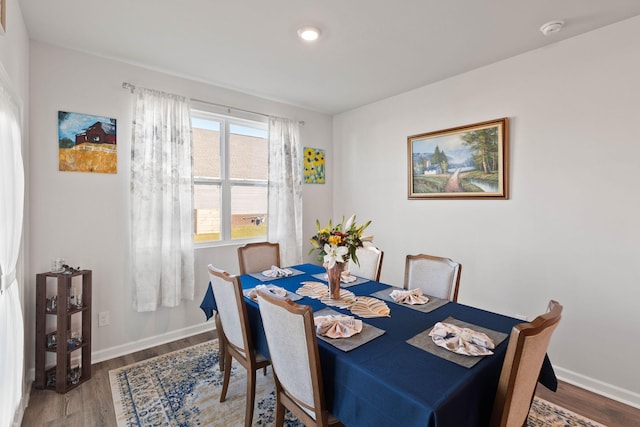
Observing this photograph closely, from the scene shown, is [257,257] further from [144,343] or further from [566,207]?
[566,207]

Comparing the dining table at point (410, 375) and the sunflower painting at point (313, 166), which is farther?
the sunflower painting at point (313, 166)

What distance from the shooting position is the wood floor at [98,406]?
1.99m

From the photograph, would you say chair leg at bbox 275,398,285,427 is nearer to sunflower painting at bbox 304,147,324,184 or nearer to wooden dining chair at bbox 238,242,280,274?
wooden dining chair at bbox 238,242,280,274

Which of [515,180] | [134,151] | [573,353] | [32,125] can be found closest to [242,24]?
[134,151]

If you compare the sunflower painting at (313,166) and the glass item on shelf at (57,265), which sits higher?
the sunflower painting at (313,166)

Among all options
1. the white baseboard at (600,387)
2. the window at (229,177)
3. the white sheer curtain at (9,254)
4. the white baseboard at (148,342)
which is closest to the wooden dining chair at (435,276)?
the white baseboard at (600,387)

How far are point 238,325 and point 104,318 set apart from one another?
169cm

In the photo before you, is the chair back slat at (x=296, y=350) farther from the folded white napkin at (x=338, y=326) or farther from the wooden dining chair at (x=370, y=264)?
the wooden dining chair at (x=370, y=264)

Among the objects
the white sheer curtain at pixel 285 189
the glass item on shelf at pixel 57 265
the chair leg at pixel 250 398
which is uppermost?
the white sheer curtain at pixel 285 189

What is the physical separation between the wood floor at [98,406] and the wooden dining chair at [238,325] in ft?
2.91

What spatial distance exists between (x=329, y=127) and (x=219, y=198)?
1.93 metres

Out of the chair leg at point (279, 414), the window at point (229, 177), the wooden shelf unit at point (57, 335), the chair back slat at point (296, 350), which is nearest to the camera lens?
the chair back slat at point (296, 350)

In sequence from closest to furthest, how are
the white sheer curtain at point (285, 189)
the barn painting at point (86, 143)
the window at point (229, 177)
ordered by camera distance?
the barn painting at point (86, 143), the window at point (229, 177), the white sheer curtain at point (285, 189)

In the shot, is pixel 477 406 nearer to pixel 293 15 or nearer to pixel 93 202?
pixel 293 15
